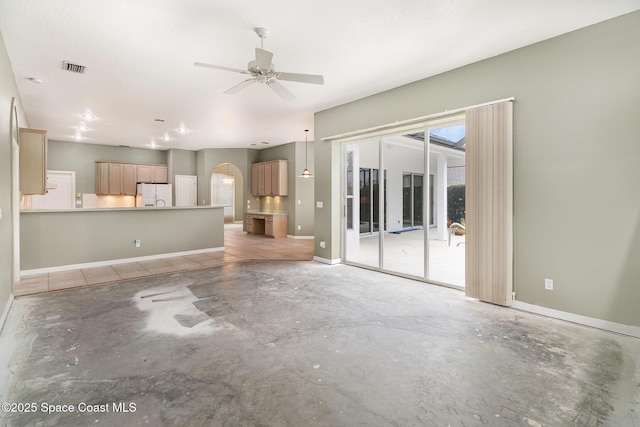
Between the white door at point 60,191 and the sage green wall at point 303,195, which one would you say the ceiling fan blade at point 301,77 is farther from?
the white door at point 60,191

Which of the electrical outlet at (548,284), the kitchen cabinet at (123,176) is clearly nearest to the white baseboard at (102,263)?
the kitchen cabinet at (123,176)

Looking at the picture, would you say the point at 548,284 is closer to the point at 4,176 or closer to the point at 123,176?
the point at 4,176

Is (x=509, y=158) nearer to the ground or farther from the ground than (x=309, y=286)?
farther from the ground

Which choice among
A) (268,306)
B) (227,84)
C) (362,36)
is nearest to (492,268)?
(268,306)

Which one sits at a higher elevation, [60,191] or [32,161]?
[32,161]

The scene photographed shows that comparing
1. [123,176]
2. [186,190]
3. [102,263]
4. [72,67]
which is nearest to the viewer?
[72,67]

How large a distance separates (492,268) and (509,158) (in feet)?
4.28

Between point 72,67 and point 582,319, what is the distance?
6.64 metres

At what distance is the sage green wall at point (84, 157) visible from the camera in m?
8.89

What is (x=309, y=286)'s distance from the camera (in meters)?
4.51

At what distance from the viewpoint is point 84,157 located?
9.34m

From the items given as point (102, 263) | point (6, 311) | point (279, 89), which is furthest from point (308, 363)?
point (102, 263)

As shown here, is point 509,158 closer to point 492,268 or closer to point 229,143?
point 492,268

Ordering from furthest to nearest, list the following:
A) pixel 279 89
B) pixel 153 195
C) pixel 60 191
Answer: pixel 153 195
pixel 60 191
pixel 279 89
